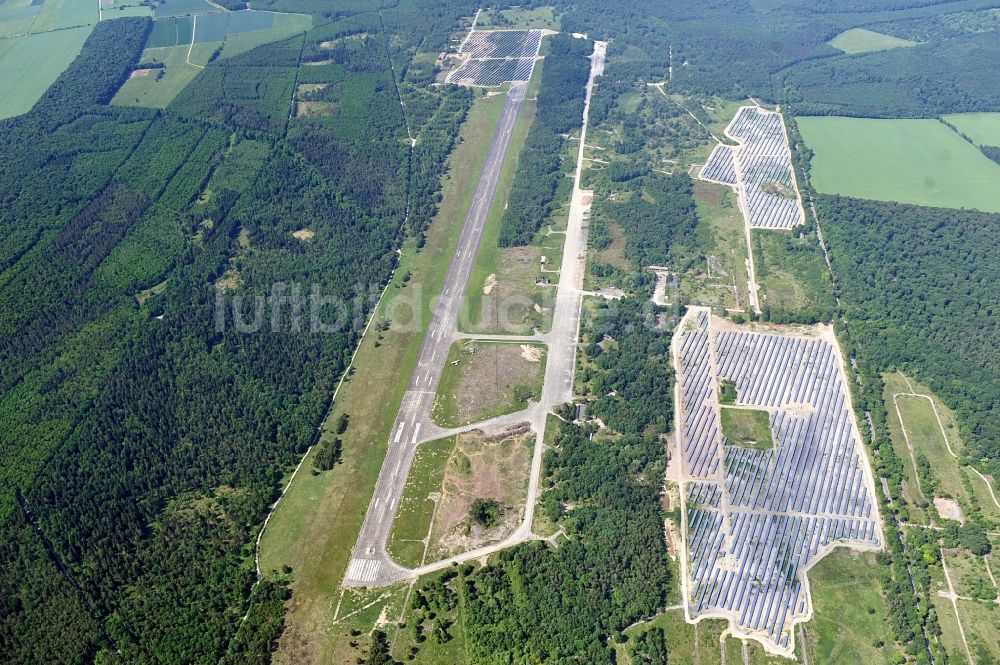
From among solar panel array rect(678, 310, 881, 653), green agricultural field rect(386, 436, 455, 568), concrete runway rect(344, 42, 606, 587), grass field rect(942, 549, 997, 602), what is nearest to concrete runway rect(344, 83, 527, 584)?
concrete runway rect(344, 42, 606, 587)

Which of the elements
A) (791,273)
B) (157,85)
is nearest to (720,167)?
(791,273)

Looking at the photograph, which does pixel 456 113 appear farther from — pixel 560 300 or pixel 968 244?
pixel 968 244

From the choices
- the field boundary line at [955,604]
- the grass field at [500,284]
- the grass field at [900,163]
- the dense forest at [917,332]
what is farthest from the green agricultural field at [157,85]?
the field boundary line at [955,604]

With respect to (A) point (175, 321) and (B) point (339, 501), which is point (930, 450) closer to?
(B) point (339, 501)

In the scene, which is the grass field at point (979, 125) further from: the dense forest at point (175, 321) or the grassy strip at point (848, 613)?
the grassy strip at point (848, 613)

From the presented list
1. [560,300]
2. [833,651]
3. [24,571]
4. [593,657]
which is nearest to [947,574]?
[833,651]
